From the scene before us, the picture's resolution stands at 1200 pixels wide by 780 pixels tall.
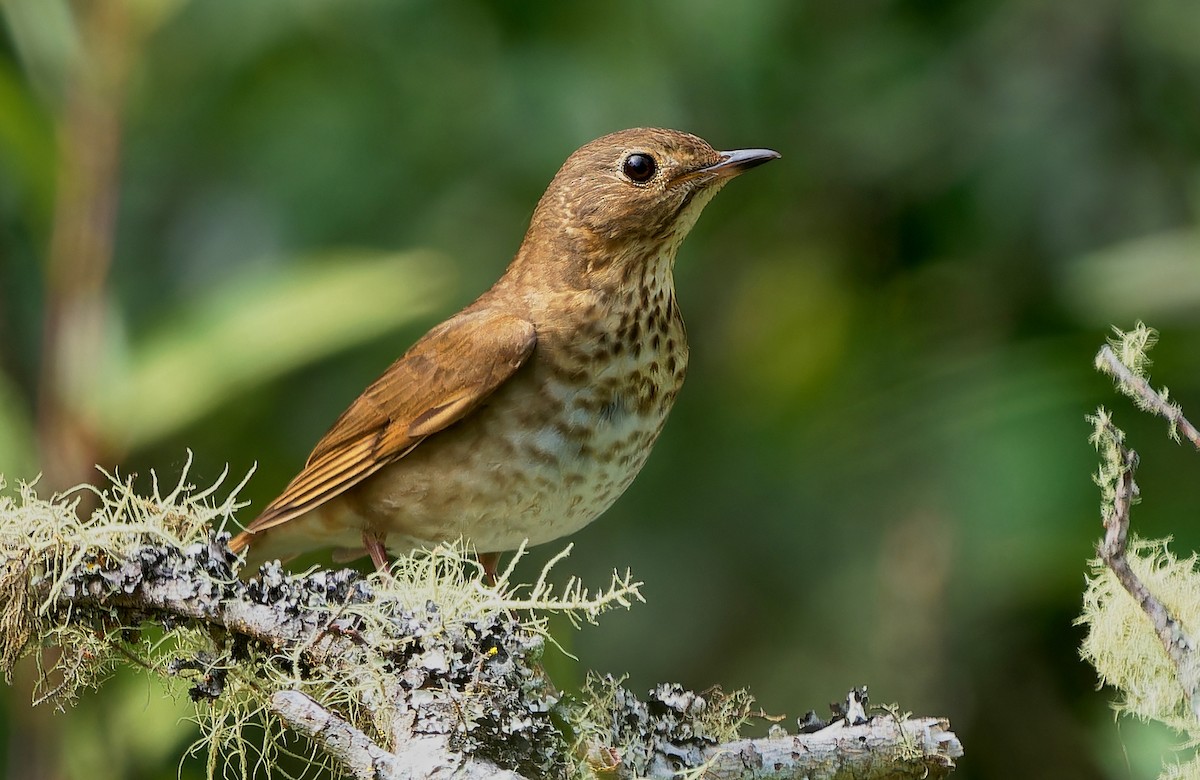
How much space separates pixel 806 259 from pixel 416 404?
2.53m

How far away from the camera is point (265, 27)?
17.5 ft

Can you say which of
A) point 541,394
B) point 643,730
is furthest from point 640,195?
point 643,730

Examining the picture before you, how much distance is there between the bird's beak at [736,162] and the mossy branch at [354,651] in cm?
175

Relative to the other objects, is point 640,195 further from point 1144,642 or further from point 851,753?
point 1144,642

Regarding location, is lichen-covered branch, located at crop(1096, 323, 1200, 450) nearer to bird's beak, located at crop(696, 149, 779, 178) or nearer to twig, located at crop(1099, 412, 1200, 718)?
twig, located at crop(1099, 412, 1200, 718)

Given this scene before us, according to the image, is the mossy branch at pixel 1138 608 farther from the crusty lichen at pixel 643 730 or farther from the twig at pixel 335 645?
the crusty lichen at pixel 643 730

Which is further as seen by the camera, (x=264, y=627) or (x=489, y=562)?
(x=489, y=562)

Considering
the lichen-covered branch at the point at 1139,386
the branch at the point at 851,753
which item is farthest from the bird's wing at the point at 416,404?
the lichen-covered branch at the point at 1139,386

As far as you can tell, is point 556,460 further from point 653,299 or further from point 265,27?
point 265,27

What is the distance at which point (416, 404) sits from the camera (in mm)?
3818

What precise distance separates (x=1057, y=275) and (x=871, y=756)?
3417mm

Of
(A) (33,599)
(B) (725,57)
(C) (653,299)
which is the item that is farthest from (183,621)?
(B) (725,57)

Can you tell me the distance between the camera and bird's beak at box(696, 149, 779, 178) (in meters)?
3.91

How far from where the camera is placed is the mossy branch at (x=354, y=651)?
2.31 m
